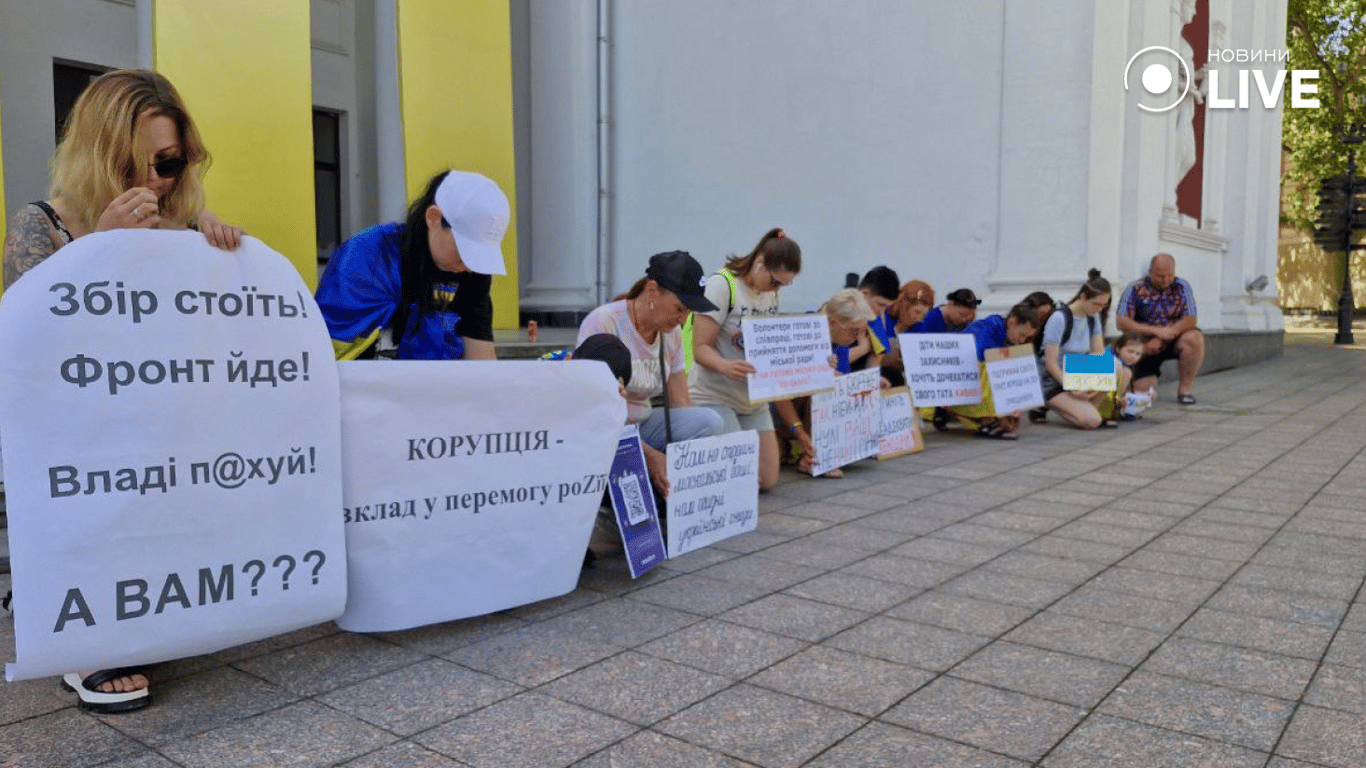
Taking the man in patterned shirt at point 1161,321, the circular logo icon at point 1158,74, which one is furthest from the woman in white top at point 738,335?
the circular logo icon at point 1158,74

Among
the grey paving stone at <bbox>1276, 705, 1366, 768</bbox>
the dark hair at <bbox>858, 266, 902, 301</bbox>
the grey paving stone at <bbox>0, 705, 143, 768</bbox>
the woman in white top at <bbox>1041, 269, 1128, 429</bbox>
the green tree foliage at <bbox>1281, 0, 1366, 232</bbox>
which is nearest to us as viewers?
the grey paving stone at <bbox>0, 705, 143, 768</bbox>

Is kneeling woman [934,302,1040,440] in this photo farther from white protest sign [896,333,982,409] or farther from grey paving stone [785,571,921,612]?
grey paving stone [785,571,921,612]

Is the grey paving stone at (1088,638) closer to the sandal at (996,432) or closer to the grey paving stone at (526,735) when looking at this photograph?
the grey paving stone at (526,735)

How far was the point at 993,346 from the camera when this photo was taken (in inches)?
351

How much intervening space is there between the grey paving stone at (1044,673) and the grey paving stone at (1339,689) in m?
0.52

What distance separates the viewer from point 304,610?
3.11 meters

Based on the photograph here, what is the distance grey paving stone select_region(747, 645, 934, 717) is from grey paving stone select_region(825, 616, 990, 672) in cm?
7

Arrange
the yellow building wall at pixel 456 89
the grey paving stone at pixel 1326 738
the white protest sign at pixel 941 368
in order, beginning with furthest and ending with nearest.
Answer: the yellow building wall at pixel 456 89, the white protest sign at pixel 941 368, the grey paving stone at pixel 1326 738

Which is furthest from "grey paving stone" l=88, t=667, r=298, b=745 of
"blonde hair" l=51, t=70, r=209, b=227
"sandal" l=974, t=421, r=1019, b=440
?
"sandal" l=974, t=421, r=1019, b=440

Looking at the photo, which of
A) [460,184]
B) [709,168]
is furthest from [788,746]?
[709,168]

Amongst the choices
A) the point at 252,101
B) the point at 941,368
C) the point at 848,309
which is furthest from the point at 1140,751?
the point at 252,101

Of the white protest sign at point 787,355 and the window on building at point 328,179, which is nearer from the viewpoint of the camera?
the white protest sign at point 787,355

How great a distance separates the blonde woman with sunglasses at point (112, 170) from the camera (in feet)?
9.66

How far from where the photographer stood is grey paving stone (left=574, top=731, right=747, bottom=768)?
2.55 metres
